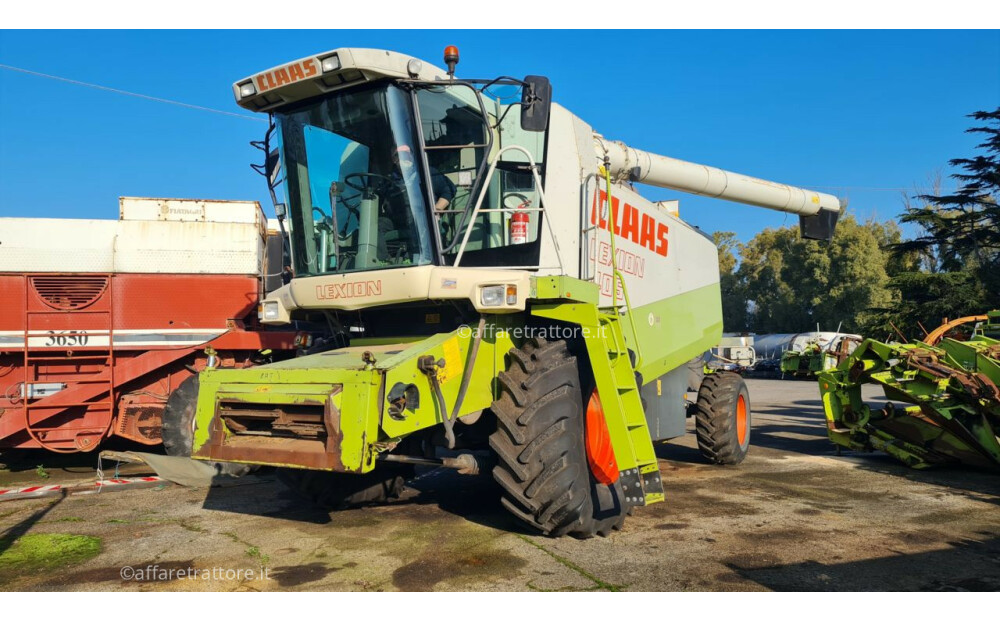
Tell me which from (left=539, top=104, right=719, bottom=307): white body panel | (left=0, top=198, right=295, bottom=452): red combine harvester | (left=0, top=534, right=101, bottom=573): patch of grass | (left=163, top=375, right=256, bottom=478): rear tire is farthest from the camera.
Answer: (left=0, top=198, right=295, bottom=452): red combine harvester

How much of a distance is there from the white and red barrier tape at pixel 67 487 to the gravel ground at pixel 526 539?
1.34 feet

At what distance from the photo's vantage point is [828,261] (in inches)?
1580

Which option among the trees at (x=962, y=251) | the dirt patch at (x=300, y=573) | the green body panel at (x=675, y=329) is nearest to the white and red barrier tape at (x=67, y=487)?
the dirt patch at (x=300, y=573)

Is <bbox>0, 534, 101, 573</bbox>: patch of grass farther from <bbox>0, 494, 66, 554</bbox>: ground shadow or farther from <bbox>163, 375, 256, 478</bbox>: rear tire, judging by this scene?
<bbox>163, 375, 256, 478</bbox>: rear tire

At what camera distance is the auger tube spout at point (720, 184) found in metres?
7.65

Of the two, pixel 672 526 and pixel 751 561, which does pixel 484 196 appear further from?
pixel 751 561

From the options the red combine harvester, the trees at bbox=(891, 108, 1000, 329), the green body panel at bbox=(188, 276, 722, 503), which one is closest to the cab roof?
the green body panel at bbox=(188, 276, 722, 503)

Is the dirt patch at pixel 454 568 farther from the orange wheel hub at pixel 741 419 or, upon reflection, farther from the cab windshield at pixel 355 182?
the orange wheel hub at pixel 741 419

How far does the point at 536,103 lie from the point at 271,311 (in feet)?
9.19

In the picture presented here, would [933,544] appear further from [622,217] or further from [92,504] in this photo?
[92,504]

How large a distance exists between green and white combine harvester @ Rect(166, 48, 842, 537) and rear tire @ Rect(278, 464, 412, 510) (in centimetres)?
2

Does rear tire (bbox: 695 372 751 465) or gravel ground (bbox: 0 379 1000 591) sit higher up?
rear tire (bbox: 695 372 751 465)

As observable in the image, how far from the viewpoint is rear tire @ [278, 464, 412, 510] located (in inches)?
238

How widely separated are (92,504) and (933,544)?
699cm
